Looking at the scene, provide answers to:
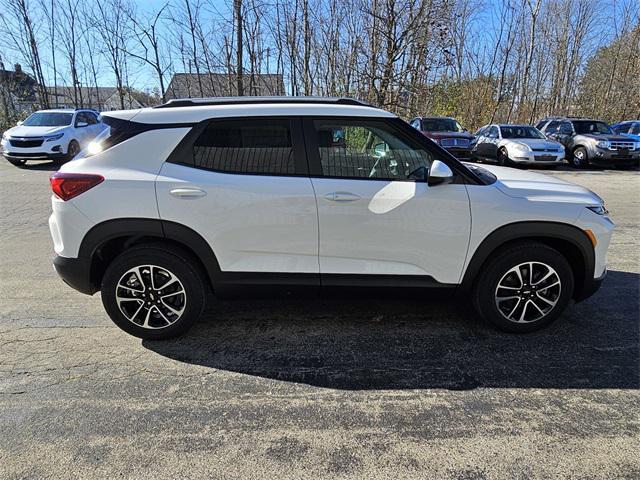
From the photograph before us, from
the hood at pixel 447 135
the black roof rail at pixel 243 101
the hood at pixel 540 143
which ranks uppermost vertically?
the black roof rail at pixel 243 101

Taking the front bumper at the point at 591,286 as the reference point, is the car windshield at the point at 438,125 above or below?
above

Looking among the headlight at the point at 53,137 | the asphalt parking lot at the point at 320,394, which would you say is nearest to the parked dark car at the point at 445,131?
the asphalt parking lot at the point at 320,394

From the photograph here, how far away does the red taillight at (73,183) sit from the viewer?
→ 3.02 meters

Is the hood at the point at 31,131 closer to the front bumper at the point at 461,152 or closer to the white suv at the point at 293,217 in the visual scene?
the white suv at the point at 293,217

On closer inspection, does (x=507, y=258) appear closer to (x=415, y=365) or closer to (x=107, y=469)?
(x=415, y=365)

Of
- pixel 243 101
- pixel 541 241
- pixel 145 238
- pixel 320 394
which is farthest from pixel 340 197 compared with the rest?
pixel 541 241

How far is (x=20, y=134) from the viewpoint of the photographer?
1350cm

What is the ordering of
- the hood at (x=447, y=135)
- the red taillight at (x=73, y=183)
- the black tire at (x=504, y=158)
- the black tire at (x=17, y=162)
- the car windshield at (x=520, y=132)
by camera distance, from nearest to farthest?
1. the red taillight at (x=73, y=183)
2. the black tire at (x=17, y=162)
3. the black tire at (x=504, y=158)
4. the hood at (x=447, y=135)
5. the car windshield at (x=520, y=132)

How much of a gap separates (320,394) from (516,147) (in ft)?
48.1

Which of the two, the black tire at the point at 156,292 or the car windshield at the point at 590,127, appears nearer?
the black tire at the point at 156,292

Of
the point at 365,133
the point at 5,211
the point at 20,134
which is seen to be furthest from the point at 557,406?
the point at 20,134

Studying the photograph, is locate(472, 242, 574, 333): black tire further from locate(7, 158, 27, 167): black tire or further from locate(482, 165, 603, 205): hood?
locate(7, 158, 27, 167): black tire

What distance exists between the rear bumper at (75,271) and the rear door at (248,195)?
2.45 ft

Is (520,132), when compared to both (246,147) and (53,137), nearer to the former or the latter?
(246,147)
